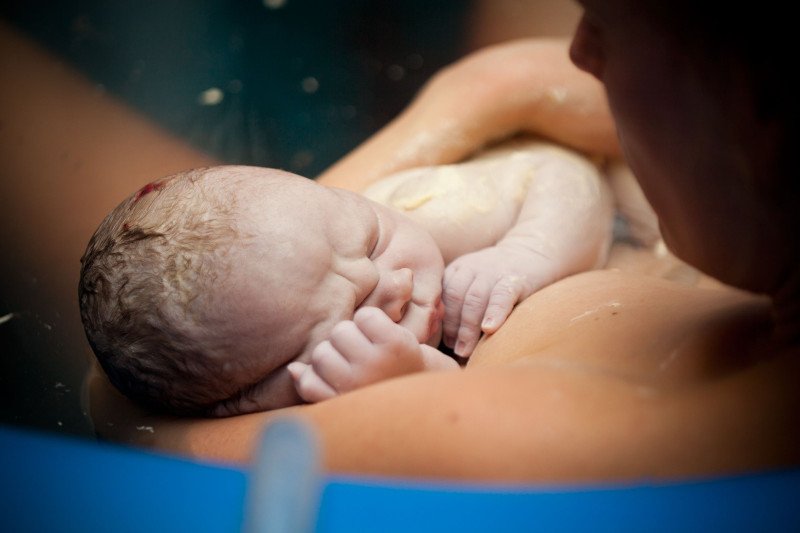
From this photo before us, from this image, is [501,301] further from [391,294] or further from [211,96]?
[211,96]

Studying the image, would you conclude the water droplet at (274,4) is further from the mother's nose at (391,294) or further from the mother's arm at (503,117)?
the mother's nose at (391,294)

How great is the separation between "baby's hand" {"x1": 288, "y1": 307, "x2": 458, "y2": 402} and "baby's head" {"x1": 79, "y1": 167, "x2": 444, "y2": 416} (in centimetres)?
4

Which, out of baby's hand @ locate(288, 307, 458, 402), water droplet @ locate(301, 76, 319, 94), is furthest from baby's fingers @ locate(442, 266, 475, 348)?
water droplet @ locate(301, 76, 319, 94)

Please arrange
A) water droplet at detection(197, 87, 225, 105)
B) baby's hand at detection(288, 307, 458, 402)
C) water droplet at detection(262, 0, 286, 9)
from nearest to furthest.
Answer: baby's hand at detection(288, 307, 458, 402)
water droplet at detection(197, 87, 225, 105)
water droplet at detection(262, 0, 286, 9)

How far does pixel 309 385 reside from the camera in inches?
26.7

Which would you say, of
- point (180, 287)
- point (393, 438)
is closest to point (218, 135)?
point (180, 287)

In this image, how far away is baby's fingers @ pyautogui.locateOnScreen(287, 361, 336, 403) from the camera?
0.67m

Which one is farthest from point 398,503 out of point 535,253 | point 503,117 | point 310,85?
point 310,85

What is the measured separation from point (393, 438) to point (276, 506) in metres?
0.12

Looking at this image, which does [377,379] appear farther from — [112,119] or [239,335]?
[112,119]

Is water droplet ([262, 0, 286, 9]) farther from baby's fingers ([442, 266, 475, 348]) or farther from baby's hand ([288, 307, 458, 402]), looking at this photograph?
baby's hand ([288, 307, 458, 402])

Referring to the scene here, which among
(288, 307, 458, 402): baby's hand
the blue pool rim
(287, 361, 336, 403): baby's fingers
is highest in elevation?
the blue pool rim

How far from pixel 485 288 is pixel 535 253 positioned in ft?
0.34

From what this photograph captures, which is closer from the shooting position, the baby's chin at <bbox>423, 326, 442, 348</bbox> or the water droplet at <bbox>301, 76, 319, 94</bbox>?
the baby's chin at <bbox>423, 326, 442, 348</bbox>
